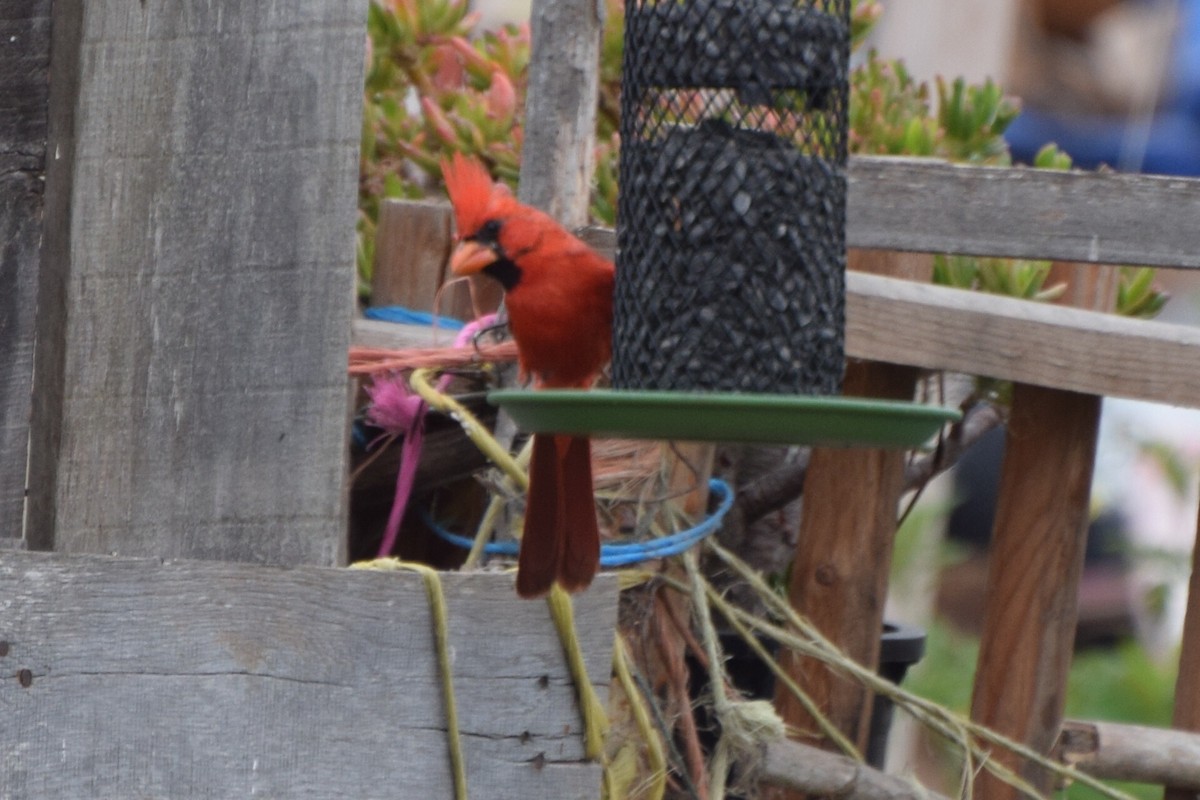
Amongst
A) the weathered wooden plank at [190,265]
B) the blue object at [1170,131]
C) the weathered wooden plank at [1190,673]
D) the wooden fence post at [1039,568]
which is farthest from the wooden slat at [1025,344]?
the blue object at [1170,131]

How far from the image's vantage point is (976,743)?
111 inches

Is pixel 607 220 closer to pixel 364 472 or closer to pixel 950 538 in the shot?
pixel 364 472

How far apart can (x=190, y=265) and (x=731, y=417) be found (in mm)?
602

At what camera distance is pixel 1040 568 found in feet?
8.77

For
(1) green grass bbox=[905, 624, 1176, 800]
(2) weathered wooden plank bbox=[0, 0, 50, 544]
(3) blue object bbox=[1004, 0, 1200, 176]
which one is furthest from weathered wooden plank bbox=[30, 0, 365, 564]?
(3) blue object bbox=[1004, 0, 1200, 176]

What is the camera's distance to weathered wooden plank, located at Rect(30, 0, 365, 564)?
5.93ft

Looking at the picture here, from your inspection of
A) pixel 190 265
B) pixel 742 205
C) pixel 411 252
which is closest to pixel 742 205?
pixel 742 205

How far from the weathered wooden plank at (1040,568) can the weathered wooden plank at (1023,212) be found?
0.77 feet

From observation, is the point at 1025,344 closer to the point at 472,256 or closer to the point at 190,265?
the point at 472,256

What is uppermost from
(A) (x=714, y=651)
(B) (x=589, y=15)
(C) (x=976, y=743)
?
(B) (x=589, y=15)

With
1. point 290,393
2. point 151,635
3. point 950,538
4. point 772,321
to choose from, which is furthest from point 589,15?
point 950,538

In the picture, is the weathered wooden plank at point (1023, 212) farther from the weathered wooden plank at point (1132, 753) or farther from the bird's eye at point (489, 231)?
the weathered wooden plank at point (1132, 753)

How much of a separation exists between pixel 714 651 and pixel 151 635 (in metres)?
0.94

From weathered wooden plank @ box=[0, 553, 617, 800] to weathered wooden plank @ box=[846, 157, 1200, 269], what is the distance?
920 millimetres
